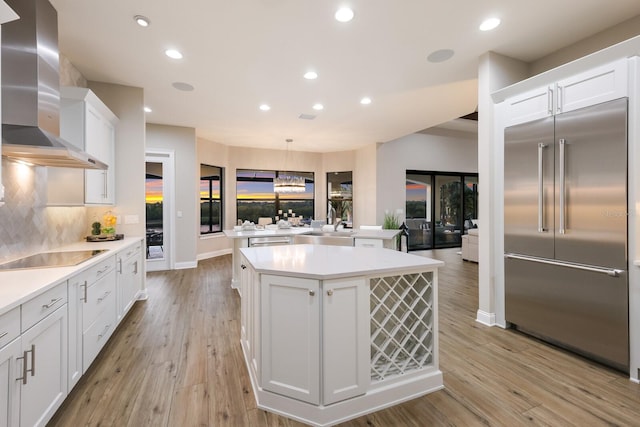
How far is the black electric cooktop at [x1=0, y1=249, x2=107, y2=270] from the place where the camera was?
6.62 feet

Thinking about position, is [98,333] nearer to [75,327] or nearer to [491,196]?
[75,327]

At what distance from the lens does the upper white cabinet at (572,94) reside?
221cm

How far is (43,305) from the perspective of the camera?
5.15ft

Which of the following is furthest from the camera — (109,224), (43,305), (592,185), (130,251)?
(109,224)

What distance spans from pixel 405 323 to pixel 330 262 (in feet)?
2.50

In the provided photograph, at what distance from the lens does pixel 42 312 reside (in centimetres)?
156

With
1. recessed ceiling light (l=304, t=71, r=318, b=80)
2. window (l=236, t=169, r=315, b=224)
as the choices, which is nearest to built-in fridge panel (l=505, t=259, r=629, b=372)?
recessed ceiling light (l=304, t=71, r=318, b=80)

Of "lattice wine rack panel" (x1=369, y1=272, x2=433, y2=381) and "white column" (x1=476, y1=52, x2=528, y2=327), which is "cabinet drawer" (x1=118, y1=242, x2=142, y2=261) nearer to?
"lattice wine rack panel" (x1=369, y1=272, x2=433, y2=381)

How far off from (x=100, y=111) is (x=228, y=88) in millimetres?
1599

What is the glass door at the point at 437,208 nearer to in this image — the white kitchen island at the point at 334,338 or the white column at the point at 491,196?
the white column at the point at 491,196

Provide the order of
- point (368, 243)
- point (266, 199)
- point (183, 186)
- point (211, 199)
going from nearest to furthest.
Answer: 1. point (368, 243)
2. point (183, 186)
3. point (211, 199)
4. point (266, 199)

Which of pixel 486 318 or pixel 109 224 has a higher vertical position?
pixel 109 224

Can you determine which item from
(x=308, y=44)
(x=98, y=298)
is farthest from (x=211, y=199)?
(x=308, y=44)

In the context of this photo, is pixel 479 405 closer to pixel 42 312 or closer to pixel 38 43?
pixel 42 312
